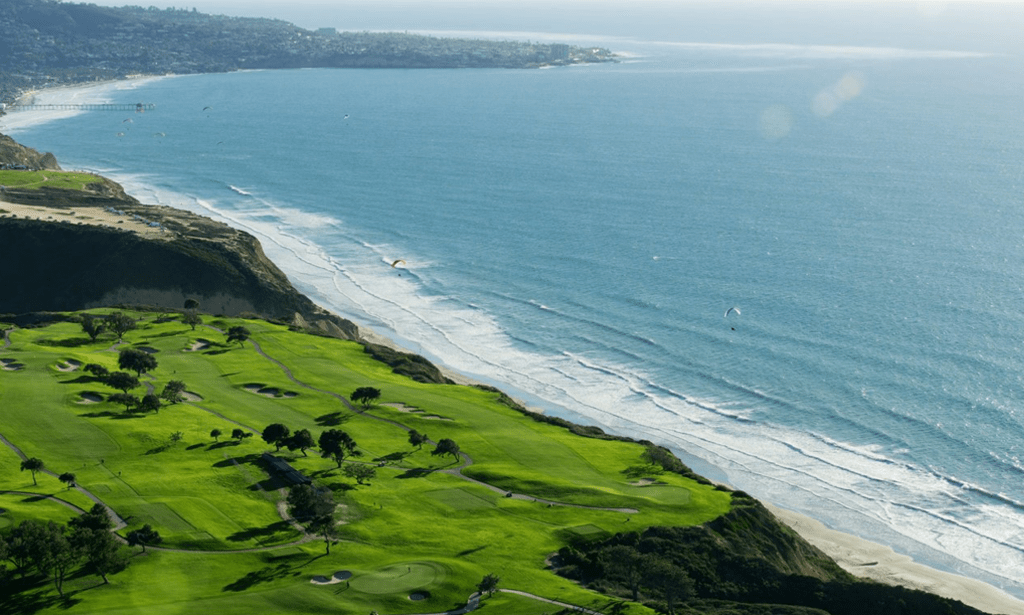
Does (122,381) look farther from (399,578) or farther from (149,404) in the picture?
(399,578)

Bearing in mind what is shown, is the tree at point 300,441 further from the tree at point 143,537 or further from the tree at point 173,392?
the tree at point 173,392

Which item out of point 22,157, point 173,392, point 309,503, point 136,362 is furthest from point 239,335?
point 22,157

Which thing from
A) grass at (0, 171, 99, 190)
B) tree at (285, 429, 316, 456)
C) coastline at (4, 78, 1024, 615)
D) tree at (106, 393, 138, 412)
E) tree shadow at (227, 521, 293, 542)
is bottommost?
coastline at (4, 78, 1024, 615)

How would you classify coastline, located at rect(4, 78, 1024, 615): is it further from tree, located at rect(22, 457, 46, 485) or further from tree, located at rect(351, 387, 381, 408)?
tree, located at rect(22, 457, 46, 485)

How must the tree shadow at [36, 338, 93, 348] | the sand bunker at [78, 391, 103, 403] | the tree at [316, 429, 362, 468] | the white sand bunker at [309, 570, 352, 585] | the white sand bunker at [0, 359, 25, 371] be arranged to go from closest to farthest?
the white sand bunker at [309, 570, 352, 585] < the tree at [316, 429, 362, 468] < the sand bunker at [78, 391, 103, 403] < the white sand bunker at [0, 359, 25, 371] < the tree shadow at [36, 338, 93, 348]

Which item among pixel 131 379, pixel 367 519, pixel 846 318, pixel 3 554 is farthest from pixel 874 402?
pixel 3 554

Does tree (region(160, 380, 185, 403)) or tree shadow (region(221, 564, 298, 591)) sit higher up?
tree (region(160, 380, 185, 403))

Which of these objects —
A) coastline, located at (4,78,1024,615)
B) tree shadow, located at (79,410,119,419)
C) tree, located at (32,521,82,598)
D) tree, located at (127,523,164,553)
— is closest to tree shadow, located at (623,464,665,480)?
coastline, located at (4,78,1024,615)
